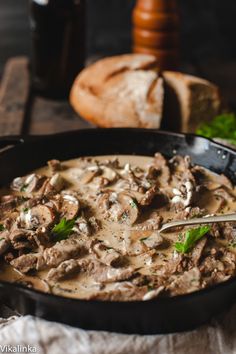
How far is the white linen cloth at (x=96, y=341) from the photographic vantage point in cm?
208

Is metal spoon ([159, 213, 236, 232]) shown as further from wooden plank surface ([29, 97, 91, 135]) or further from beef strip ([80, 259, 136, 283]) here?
wooden plank surface ([29, 97, 91, 135])

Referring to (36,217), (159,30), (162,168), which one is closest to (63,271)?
(36,217)

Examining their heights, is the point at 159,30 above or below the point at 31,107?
above

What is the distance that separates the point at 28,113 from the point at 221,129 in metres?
1.65

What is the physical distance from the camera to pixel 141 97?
13.6ft

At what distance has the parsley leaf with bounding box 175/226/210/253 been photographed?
2.41 metres

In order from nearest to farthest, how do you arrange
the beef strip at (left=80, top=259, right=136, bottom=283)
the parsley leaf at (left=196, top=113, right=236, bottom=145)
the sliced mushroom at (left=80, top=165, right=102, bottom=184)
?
the beef strip at (left=80, top=259, right=136, bottom=283) → the sliced mushroom at (left=80, top=165, right=102, bottom=184) → the parsley leaf at (left=196, top=113, right=236, bottom=145)

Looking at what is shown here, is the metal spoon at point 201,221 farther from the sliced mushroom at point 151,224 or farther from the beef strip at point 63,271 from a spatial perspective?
the beef strip at point 63,271

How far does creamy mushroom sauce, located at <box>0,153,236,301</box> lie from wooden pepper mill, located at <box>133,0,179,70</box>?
2.07 m

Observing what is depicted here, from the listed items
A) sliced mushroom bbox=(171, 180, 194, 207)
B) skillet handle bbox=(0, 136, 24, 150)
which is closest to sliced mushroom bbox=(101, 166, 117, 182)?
sliced mushroom bbox=(171, 180, 194, 207)

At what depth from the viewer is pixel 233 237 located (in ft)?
8.46

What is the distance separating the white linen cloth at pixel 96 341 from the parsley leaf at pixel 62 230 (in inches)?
18.3

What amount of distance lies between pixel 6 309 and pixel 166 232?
76cm

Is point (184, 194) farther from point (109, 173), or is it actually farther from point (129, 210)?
point (109, 173)
